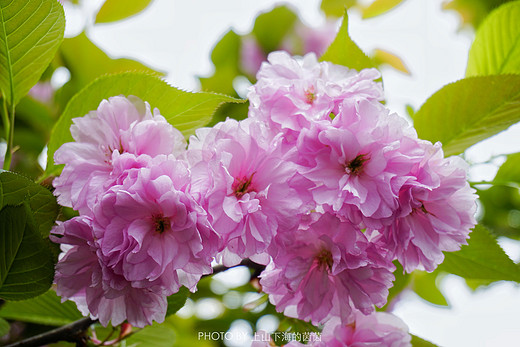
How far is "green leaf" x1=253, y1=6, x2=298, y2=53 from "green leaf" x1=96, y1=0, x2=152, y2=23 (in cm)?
49

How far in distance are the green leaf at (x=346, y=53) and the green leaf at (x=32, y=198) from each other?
408 mm

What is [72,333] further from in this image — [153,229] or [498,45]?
[498,45]

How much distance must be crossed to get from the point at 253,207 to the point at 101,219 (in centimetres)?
14

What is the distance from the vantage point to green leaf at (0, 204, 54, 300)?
54 centimetres

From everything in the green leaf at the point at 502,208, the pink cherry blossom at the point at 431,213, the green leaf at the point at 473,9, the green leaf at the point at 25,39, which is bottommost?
the green leaf at the point at 502,208

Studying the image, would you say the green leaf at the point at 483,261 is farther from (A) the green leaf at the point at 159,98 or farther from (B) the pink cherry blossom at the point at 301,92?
(A) the green leaf at the point at 159,98

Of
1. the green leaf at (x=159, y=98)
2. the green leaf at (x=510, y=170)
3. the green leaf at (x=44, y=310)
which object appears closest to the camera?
the green leaf at (x=159, y=98)

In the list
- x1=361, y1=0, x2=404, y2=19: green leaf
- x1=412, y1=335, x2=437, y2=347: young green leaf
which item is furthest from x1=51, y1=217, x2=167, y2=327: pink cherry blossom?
x1=361, y1=0, x2=404, y2=19: green leaf

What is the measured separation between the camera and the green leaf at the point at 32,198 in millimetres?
543

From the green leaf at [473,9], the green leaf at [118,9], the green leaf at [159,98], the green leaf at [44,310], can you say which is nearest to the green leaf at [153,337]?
the green leaf at [44,310]

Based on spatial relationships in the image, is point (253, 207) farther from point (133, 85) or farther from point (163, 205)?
point (133, 85)

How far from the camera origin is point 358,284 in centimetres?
56

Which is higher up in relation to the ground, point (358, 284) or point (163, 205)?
point (163, 205)

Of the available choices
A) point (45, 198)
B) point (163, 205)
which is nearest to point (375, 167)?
point (163, 205)
